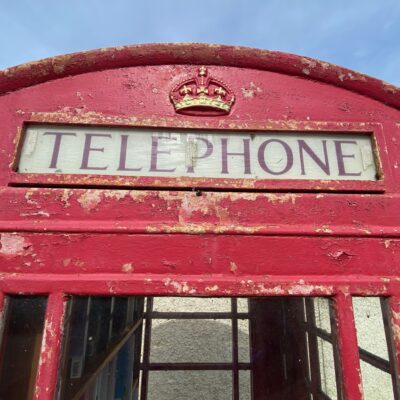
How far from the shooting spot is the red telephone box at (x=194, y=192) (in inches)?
39.8

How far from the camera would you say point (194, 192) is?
1096 millimetres

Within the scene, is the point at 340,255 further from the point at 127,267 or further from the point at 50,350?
the point at 50,350

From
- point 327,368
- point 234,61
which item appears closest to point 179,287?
point 234,61

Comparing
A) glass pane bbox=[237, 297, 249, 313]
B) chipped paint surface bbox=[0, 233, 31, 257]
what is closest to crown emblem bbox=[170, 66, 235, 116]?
chipped paint surface bbox=[0, 233, 31, 257]

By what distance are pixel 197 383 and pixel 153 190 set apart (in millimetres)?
4606

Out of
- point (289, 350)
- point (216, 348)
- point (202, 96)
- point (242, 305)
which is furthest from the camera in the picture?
point (216, 348)

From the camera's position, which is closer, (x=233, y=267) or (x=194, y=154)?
(x=233, y=267)

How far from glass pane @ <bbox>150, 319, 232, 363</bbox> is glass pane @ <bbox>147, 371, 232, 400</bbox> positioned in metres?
0.27

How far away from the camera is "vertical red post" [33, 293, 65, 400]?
92 centimetres

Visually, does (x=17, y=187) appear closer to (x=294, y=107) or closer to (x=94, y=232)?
(x=94, y=232)

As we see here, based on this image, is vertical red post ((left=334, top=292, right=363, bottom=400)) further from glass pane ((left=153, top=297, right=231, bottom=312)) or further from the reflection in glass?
glass pane ((left=153, top=297, right=231, bottom=312))

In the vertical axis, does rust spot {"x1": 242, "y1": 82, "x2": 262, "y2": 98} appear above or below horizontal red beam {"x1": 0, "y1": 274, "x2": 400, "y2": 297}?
above

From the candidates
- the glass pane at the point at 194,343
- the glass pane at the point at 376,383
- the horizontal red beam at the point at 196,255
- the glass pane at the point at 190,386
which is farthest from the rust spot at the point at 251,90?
the glass pane at the point at 190,386

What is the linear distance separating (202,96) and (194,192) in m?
0.38
